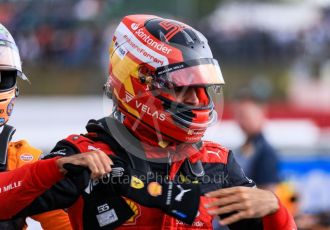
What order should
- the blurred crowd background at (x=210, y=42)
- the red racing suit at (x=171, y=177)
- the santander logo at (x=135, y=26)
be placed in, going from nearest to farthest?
the red racing suit at (x=171, y=177), the santander logo at (x=135, y=26), the blurred crowd background at (x=210, y=42)

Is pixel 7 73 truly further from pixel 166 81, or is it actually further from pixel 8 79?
pixel 166 81

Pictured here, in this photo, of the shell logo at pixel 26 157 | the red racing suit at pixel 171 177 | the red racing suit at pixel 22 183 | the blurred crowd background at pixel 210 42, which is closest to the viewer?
the red racing suit at pixel 22 183

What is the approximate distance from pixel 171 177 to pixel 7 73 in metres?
1.11

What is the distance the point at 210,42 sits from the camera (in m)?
17.2

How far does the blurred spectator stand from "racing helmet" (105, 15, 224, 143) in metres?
3.73

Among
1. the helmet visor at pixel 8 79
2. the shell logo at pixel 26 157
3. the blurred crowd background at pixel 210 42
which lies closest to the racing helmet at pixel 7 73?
the helmet visor at pixel 8 79

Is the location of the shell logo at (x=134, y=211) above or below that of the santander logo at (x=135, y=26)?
below

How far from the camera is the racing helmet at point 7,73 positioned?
409 centimetres

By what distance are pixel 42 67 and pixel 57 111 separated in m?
3.45

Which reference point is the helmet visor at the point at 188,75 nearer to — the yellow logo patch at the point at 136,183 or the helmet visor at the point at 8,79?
the yellow logo patch at the point at 136,183

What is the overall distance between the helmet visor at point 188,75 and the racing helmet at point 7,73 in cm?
84

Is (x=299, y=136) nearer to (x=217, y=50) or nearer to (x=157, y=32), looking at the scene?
(x=217, y=50)

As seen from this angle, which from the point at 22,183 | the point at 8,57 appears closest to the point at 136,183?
the point at 22,183

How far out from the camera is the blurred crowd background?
13953 mm
